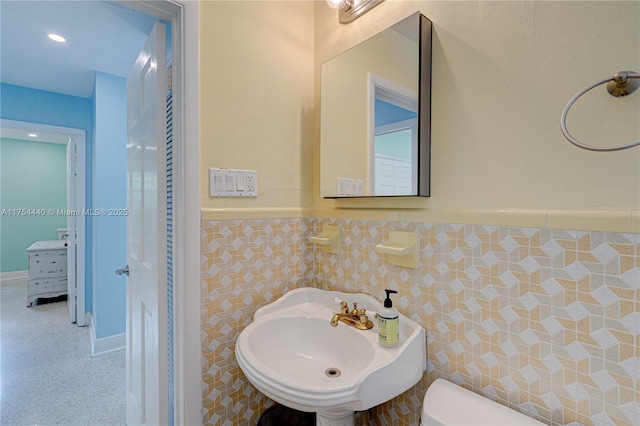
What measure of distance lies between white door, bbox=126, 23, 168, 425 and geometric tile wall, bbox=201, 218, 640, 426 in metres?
0.22

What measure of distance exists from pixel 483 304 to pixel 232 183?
992 millimetres

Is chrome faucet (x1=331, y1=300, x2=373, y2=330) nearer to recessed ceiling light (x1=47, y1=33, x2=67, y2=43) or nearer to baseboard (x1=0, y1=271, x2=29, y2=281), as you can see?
recessed ceiling light (x1=47, y1=33, x2=67, y2=43)

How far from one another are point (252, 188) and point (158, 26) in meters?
0.76

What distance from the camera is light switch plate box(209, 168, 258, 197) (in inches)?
46.3

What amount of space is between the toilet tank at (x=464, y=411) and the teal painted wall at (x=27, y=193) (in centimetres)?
635

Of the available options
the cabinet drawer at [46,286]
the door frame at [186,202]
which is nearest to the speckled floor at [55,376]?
the cabinet drawer at [46,286]

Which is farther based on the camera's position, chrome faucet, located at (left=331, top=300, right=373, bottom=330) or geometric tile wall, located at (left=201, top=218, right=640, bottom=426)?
chrome faucet, located at (left=331, top=300, right=373, bottom=330)

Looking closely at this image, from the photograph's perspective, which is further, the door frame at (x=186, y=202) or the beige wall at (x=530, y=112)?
the door frame at (x=186, y=202)

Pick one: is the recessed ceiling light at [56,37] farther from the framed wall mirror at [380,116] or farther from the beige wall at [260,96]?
the framed wall mirror at [380,116]

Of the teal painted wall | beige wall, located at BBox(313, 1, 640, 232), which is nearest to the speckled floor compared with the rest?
the teal painted wall

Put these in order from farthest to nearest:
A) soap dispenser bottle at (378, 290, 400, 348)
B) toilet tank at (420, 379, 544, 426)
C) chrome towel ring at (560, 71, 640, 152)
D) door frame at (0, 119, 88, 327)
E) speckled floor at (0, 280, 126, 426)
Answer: door frame at (0, 119, 88, 327) → speckled floor at (0, 280, 126, 426) → soap dispenser bottle at (378, 290, 400, 348) → toilet tank at (420, 379, 544, 426) → chrome towel ring at (560, 71, 640, 152)

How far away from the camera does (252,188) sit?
1.27 m

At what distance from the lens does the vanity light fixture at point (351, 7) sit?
122 centimetres

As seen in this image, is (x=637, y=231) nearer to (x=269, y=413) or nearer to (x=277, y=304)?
(x=277, y=304)
